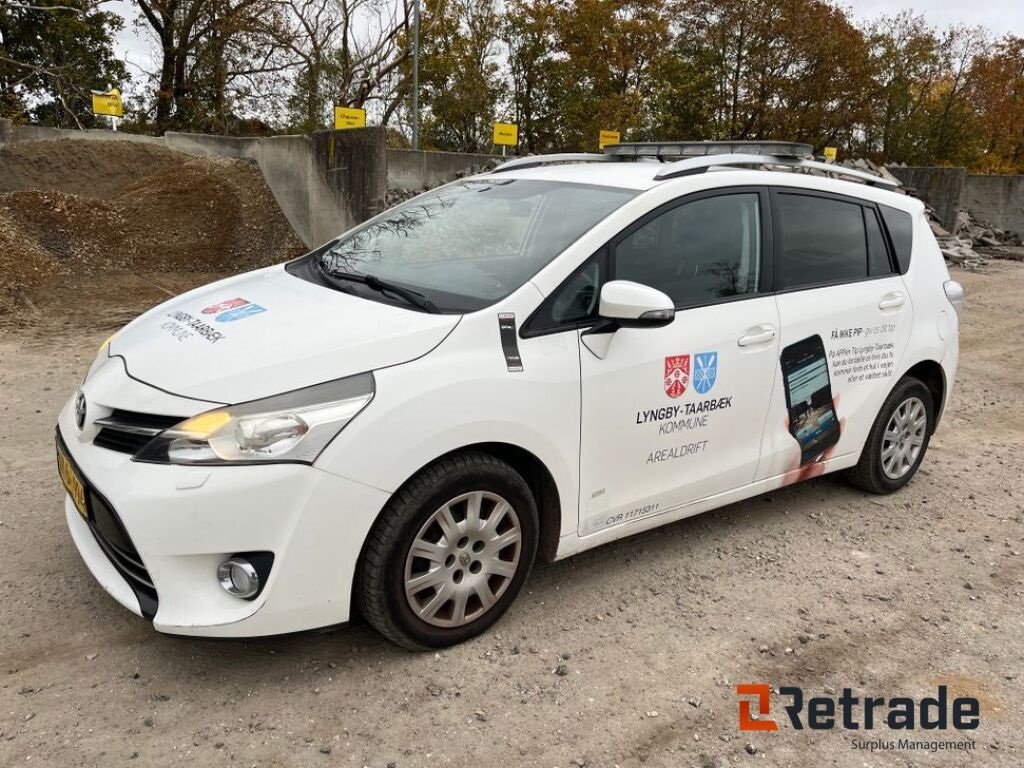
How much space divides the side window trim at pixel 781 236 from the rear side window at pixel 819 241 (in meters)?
0.01

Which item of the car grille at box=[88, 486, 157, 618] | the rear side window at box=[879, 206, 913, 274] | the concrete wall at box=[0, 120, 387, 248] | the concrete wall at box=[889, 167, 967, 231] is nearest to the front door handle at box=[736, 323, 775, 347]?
Result: the rear side window at box=[879, 206, 913, 274]

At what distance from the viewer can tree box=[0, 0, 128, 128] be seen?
21.1 metres

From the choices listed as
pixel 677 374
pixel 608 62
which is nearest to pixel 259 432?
pixel 677 374

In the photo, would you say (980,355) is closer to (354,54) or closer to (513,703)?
(513,703)

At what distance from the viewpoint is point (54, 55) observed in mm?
22719

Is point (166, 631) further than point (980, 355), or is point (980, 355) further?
point (980, 355)

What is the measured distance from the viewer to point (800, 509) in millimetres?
4355

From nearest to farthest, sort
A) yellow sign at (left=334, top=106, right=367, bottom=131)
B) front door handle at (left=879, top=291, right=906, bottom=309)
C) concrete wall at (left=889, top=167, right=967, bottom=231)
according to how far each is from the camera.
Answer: front door handle at (left=879, top=291, right=906, bottom=309)
yellow sign at (left=334, top=106, right=367, bottom=131)
concrete wall at (left=889, top=167, right=967, bottom=231)

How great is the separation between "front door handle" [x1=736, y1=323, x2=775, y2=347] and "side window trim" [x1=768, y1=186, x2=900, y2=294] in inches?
8.1

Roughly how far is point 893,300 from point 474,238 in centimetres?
223

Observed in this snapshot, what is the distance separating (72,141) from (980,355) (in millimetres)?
12731

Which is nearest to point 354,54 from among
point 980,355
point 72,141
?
point 72,141

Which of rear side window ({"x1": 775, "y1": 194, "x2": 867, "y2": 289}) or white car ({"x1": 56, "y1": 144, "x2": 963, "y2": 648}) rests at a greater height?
rear side window ({"x1": 775, "y1": 194, "x2": 867, "y2": 289})

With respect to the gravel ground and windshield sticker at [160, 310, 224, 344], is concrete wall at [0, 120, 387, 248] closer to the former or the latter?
the gravel ground
